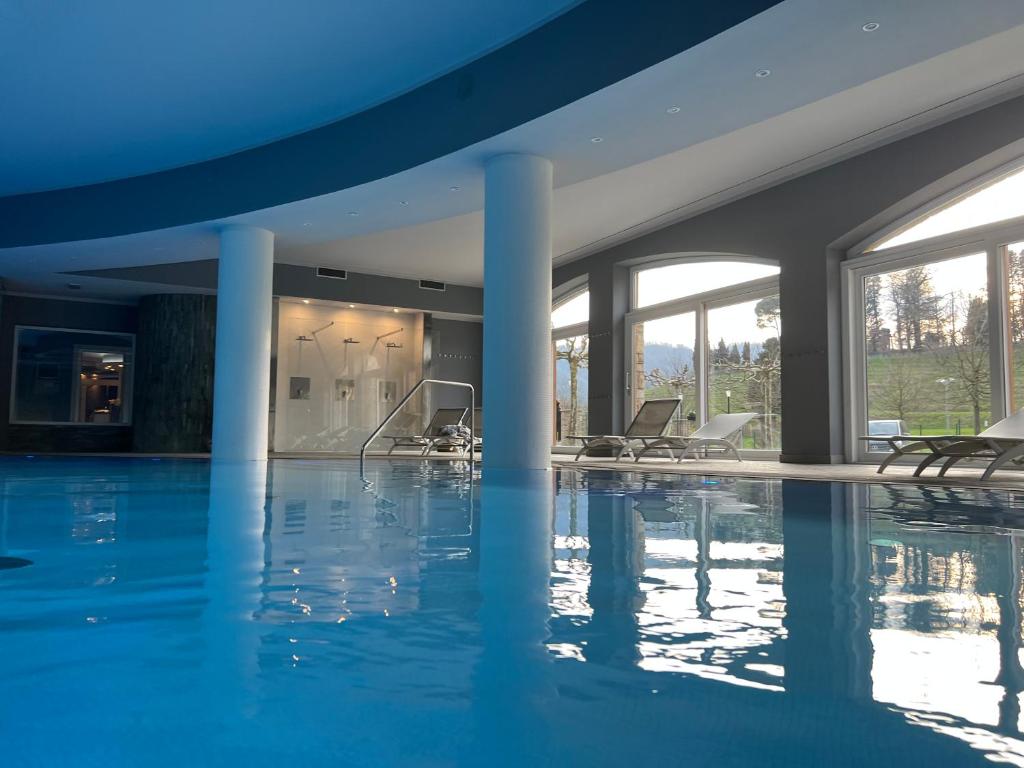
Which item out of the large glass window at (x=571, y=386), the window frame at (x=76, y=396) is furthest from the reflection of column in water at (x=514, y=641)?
the window frame at (x=76, y=396)

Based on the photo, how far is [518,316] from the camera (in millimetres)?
6613

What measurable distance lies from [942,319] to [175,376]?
11.0 metres

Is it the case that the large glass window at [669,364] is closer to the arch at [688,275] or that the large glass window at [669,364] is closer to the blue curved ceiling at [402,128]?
the arch at [688,275]

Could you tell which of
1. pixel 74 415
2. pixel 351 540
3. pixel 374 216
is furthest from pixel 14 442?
pixel 351 540

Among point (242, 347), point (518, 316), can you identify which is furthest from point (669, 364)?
point (242, 347)

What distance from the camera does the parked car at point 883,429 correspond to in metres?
8.39

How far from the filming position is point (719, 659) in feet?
3.33

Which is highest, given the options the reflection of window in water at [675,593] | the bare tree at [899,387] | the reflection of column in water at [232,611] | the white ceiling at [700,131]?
the white ceiling at [700,131]

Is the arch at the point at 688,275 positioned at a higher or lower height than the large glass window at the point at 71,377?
higher

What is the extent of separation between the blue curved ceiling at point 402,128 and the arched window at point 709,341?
16.4ft

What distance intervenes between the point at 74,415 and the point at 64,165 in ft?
18.9

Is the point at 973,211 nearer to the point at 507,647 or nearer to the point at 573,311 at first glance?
the point at 573,311

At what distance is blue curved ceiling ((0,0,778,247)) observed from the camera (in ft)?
17.3

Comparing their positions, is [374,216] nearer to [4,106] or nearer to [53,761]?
[4,106]
